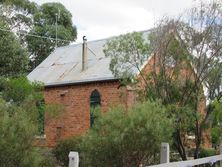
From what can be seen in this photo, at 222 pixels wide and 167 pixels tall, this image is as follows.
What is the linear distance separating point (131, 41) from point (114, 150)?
598cm

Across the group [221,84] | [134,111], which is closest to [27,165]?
[134,111]

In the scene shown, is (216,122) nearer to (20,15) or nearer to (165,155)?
(165,155)

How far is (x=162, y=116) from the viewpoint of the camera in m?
13.8

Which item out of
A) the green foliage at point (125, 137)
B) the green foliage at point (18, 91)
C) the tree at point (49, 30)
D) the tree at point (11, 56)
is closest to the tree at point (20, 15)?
the tree at point (49, 30)

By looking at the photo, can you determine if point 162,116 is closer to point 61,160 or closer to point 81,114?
point 61,160

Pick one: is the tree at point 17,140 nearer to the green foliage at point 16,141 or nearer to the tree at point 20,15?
the green foliage at point 16,141

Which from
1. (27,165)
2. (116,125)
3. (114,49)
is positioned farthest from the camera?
(114,49)

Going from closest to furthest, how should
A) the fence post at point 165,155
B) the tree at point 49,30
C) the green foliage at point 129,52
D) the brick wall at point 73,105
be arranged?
the fence post at point 165,155 → the green foliage at point 129,52 → the brick wall at point 73,105 → the tree at point 49,30

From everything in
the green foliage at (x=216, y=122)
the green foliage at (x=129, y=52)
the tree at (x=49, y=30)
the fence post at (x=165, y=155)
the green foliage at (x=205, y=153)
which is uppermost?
the tree at (x=49, y=30)

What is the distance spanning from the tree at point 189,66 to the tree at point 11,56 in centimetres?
1711

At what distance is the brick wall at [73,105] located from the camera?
26.7 meters

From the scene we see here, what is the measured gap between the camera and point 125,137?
13.1m

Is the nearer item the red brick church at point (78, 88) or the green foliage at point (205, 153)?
the green foliage at point (205, 153)

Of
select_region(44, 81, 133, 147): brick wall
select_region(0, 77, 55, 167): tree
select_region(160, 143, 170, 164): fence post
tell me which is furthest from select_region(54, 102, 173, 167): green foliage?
select_region(44, 81, 133, 147): brick wall
